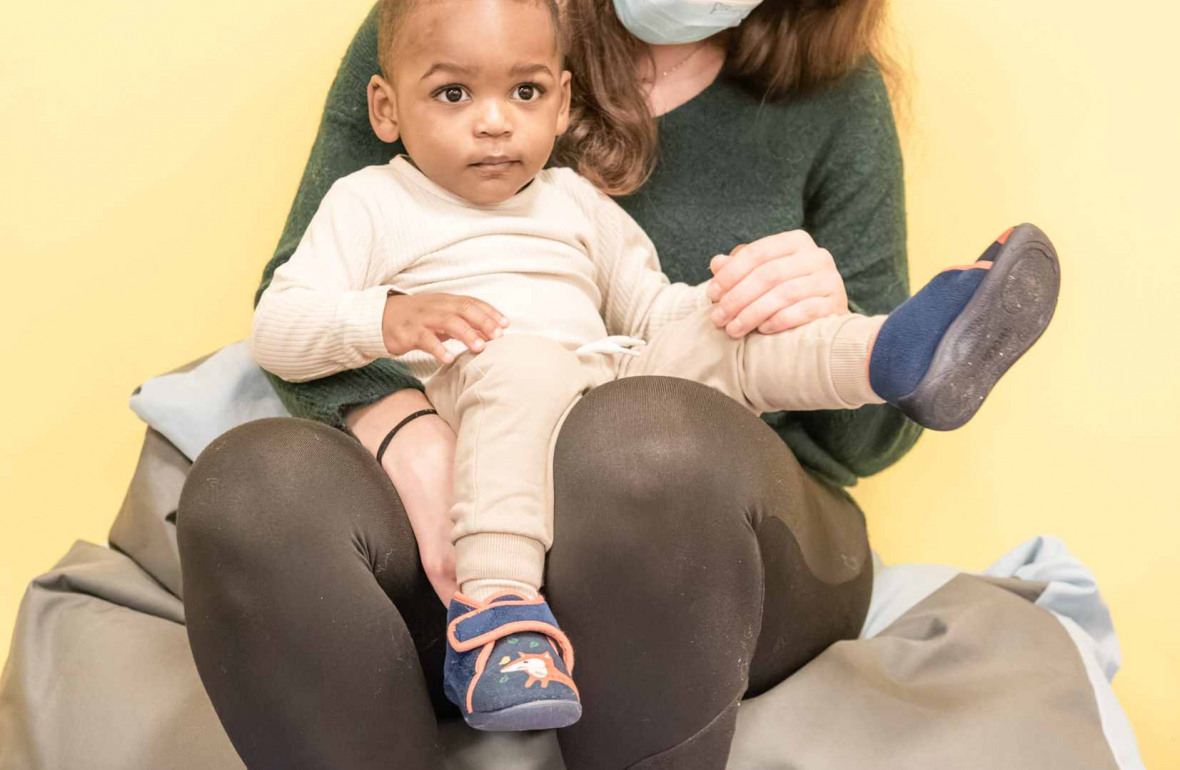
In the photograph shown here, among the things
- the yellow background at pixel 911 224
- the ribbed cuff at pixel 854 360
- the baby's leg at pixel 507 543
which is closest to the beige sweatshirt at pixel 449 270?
the baby's leg at pixel 507 543

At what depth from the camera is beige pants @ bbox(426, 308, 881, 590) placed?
2.66 feet

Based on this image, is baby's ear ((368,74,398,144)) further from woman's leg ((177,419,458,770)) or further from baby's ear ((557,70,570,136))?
woman's leg ((177,419,458,770))

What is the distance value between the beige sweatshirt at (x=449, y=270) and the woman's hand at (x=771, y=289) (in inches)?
4.4

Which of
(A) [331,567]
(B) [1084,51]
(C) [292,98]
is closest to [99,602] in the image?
(A) [331,567]

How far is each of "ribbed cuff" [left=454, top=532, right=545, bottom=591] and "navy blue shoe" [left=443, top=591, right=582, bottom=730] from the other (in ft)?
0.05

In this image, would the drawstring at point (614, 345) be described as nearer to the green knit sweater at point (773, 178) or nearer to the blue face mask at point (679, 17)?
the green knit sweater at point (773, 178)

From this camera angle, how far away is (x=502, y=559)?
800 mm

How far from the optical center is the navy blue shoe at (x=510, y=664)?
2.44 ft

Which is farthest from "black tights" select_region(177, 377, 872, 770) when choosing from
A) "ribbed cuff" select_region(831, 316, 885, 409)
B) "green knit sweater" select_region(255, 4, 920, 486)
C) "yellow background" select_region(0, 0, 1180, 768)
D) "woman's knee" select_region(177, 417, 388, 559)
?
"yellow background" select_region(0, 0, 1180, 768)

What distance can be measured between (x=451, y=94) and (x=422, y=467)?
0.35 m

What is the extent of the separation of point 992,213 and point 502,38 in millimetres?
808

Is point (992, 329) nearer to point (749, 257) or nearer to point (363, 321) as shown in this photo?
point (749, 257)

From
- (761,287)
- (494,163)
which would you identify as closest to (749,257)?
(761,287)

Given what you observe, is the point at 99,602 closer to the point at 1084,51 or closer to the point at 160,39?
the point at 160,39
